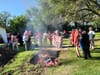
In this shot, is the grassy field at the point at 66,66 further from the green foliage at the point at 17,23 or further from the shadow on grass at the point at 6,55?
the green foliage at the point at 17,23

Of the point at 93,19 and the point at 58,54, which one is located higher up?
the point at 93,19

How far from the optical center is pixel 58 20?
44.8 meters

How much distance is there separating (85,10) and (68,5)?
430 cm

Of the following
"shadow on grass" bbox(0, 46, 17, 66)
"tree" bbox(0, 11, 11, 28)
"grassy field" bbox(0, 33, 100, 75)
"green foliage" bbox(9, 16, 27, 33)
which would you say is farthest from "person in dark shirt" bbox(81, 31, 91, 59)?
"tree" bbox(0, 11, 11, 28)

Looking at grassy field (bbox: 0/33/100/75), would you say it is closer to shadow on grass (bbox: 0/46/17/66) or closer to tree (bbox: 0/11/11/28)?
shadow on grass (bbox: 0/46/17/66)

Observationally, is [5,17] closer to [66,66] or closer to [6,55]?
[6,55]

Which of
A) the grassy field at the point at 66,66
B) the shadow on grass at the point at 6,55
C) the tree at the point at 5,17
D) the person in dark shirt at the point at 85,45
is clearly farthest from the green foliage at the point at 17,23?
the person in dark shirt at the point at 85,45

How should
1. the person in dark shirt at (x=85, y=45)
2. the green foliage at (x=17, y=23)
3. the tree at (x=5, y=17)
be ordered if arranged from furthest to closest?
1. the tree at (x=5, y=17)
2. the green foliage at (x=17, y=23)
3. the person in dark shirt at (x=85, y=45)

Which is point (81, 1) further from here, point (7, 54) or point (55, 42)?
point (7, 54)

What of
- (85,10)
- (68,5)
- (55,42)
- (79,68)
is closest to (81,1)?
(68,5)

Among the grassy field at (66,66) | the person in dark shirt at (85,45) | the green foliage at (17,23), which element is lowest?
Result: the grassy field at (66,66)

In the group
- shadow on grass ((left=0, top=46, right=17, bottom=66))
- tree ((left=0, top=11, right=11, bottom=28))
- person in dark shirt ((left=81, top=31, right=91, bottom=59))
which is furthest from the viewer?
tree ((left=0, top=11, right=11, bottom=28))

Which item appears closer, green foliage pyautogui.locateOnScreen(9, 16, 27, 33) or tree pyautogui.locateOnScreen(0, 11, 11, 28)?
green foliage pyautogui.locateOnScreen(9, 16, 27, 33)

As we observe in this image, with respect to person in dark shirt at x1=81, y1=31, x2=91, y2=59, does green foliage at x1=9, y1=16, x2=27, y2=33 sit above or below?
above
